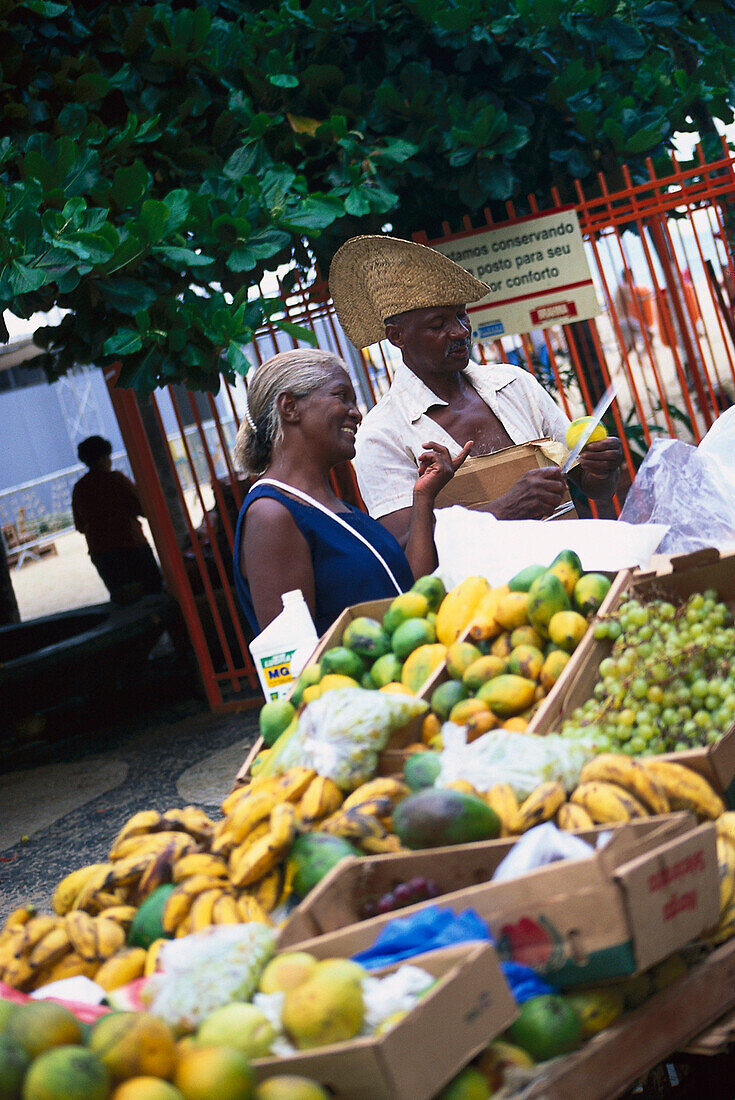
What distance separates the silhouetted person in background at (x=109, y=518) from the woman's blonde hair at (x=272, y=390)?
5415mm

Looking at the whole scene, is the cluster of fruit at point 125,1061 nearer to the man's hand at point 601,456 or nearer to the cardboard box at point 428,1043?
the cardboard box at point 428,1043

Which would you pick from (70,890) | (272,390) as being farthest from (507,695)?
(272,390)

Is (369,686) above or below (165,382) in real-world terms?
below

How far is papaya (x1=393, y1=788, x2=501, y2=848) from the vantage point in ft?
4.82

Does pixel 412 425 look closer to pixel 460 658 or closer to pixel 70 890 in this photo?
pixel 460 658

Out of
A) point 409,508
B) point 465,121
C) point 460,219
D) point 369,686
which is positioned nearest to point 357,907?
point 369,686

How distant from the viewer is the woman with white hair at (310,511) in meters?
2.68

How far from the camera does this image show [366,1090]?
1.14 metres

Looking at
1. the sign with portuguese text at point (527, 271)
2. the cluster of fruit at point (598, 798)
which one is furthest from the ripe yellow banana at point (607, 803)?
the sign with portuguese text at point (527, 271)

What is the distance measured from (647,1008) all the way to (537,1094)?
0.79 feet

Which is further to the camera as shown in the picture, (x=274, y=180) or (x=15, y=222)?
(x=274, y=180)

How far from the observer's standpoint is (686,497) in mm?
3041

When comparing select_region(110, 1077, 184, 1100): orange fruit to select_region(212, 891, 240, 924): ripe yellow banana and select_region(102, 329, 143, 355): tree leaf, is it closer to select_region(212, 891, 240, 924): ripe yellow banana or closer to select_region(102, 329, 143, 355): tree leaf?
select_region(212, 891, 240, 924): ripe yellow banana

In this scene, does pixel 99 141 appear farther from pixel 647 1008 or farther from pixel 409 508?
pixel 647 1008
